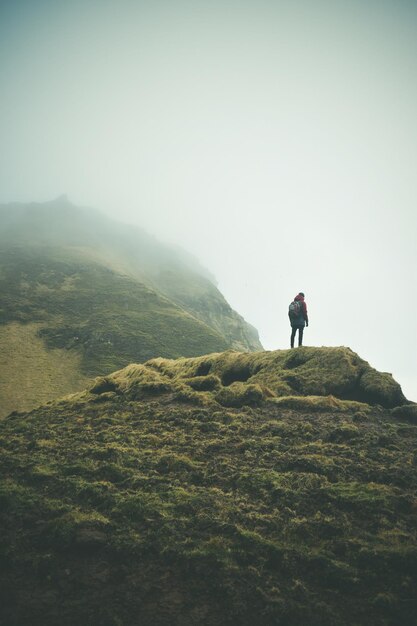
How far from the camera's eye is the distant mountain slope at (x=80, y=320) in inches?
Result: 2291

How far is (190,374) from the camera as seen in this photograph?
2622 cm

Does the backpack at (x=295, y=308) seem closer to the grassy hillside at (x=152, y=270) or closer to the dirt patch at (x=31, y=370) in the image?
the dirt patch at (x=31, y=370)

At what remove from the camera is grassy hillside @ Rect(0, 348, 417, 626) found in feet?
24.5

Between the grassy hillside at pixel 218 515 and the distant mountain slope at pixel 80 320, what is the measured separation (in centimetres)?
3435

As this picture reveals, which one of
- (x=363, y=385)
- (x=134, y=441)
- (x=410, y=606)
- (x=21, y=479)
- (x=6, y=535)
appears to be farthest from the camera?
(x=363, y=385)

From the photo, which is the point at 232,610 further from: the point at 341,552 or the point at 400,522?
the point at 400,522

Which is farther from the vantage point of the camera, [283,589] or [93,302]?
[93,302]

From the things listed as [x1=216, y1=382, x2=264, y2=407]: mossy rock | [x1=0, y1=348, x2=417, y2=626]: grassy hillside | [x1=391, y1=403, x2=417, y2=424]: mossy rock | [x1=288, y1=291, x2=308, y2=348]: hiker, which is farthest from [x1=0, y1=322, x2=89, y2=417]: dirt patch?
[x1=391, y1=403, x2=417, y2=424]: mossy rock

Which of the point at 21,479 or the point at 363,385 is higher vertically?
the point at 363,385

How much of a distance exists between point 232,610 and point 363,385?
16046 millimetres

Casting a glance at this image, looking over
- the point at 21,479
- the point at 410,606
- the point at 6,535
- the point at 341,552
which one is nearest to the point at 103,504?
the point at 6,535

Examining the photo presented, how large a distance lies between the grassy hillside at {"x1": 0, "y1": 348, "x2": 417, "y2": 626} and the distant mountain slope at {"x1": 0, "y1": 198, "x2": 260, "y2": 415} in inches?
1353

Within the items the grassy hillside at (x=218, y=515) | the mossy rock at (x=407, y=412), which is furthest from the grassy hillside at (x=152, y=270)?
the grassy hillside at (x=218, y=515)

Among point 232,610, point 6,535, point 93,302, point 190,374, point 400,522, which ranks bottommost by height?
point 6,535
